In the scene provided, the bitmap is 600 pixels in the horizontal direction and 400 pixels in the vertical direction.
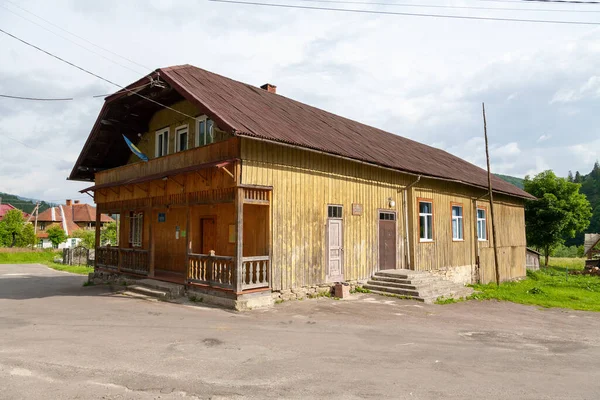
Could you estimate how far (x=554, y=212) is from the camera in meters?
34.9

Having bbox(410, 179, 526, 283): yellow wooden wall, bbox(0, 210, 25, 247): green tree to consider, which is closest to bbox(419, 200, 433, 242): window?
bbox(410, 179, 526, 283): yellow wooden wall

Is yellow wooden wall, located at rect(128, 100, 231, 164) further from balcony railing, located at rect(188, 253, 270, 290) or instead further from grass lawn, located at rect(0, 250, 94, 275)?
grass lawn, located at rect(0, 250, 94, 275)

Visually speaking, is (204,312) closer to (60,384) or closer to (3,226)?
(60,384)

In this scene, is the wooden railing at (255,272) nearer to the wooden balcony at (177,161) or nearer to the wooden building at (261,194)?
the wooden building at (261,194)

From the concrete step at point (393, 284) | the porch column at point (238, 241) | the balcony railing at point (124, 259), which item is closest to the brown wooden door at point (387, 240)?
the concrete step at point (393, 284)

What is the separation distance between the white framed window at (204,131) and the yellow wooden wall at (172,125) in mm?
222

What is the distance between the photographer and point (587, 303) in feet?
44.8

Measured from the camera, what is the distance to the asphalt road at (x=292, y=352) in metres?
5.09

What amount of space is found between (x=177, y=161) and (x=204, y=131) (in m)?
1.41

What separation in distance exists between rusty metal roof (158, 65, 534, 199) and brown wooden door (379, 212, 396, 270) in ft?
6.29

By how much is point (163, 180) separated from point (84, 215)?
201 feet

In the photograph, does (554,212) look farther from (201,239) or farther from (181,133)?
(181,133)

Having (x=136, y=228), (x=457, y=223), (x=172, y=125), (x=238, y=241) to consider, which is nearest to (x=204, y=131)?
(x=172, y=125)

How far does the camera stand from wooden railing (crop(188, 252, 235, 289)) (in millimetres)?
10562
